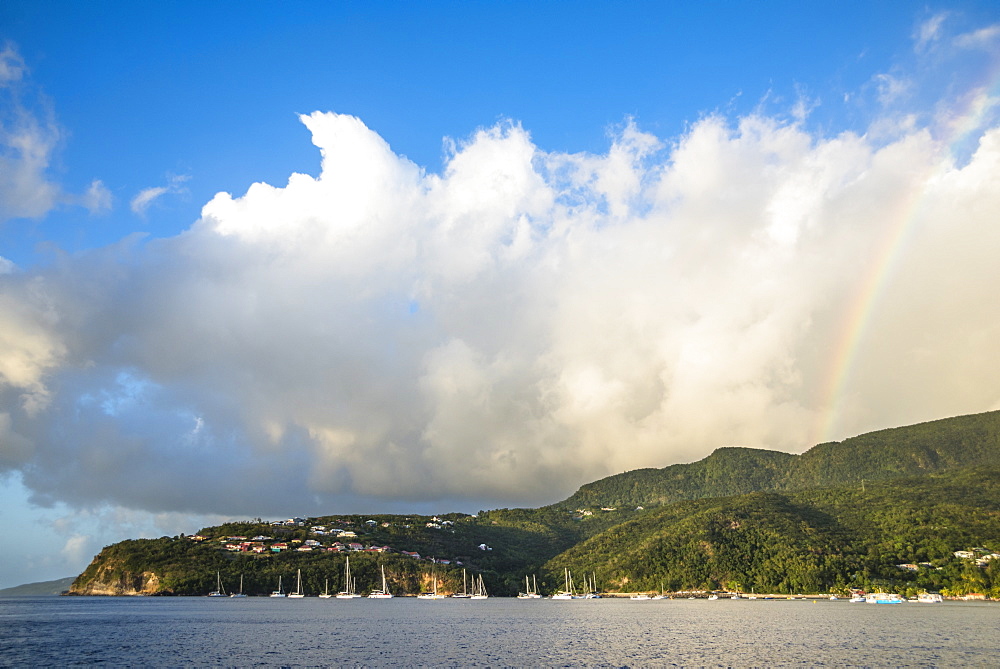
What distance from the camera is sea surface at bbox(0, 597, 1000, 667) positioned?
8725 centimetres

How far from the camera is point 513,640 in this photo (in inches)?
4500

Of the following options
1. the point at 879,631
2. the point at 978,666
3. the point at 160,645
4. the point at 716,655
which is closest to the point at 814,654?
the point at 716,655

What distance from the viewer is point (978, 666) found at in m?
78.1

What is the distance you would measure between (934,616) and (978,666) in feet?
306

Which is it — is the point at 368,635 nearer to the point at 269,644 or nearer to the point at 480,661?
the point at 269,644

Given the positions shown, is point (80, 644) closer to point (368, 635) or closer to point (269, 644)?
point (269, 644)

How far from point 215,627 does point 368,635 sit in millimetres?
36792

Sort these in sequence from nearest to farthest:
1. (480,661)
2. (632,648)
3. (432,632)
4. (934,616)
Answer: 1. (480,661)
2. (632,648)
3. (432,632)
4. (934,616)

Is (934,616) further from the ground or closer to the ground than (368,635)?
closer to the ground

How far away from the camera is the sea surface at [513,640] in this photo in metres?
87.2

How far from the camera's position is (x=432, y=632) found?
5094 inches

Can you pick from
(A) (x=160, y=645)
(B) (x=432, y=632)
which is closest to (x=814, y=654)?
(B) (x=432, y=632)

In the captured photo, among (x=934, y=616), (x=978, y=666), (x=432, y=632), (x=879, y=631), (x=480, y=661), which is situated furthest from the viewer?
(x=934, y=616)

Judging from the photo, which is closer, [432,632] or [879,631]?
[879,631]
